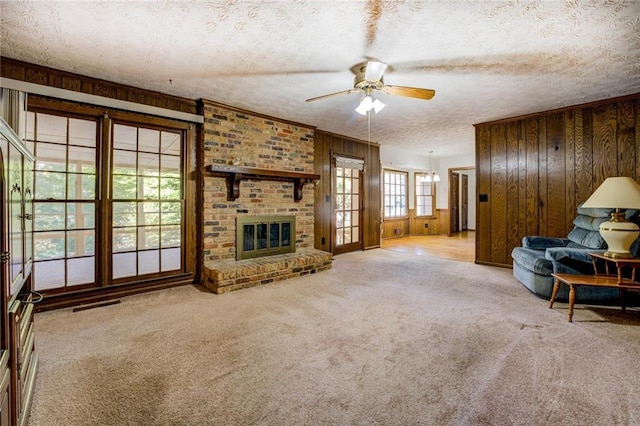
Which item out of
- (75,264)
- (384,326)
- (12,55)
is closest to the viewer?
(384,326)

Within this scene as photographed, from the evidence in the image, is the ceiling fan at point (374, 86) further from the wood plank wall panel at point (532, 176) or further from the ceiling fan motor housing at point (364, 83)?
the wood plank wall panel at point (532, 176)

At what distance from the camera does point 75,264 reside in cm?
329

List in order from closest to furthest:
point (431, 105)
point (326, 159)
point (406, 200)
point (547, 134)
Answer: point (431, 105) → point (547, 134) → point (326, 159) → point (406, 200)

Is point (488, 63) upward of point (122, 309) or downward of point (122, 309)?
upward

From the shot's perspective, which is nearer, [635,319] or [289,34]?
[289,34]

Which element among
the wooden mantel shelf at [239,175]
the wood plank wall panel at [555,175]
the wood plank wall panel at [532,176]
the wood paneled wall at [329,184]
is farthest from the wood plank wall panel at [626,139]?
the wooden mantel shelf at [239,175]

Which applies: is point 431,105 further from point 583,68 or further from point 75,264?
point 75,264

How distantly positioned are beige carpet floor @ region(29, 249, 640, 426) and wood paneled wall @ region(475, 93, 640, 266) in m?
1.71

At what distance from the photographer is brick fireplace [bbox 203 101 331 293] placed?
3963 mm

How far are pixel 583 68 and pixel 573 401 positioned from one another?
315cm

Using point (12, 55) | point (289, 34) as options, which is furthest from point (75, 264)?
point (289, 34)

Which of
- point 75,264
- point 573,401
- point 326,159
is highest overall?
point 326,159

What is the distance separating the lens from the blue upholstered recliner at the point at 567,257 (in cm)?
298

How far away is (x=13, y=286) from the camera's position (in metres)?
1.37
